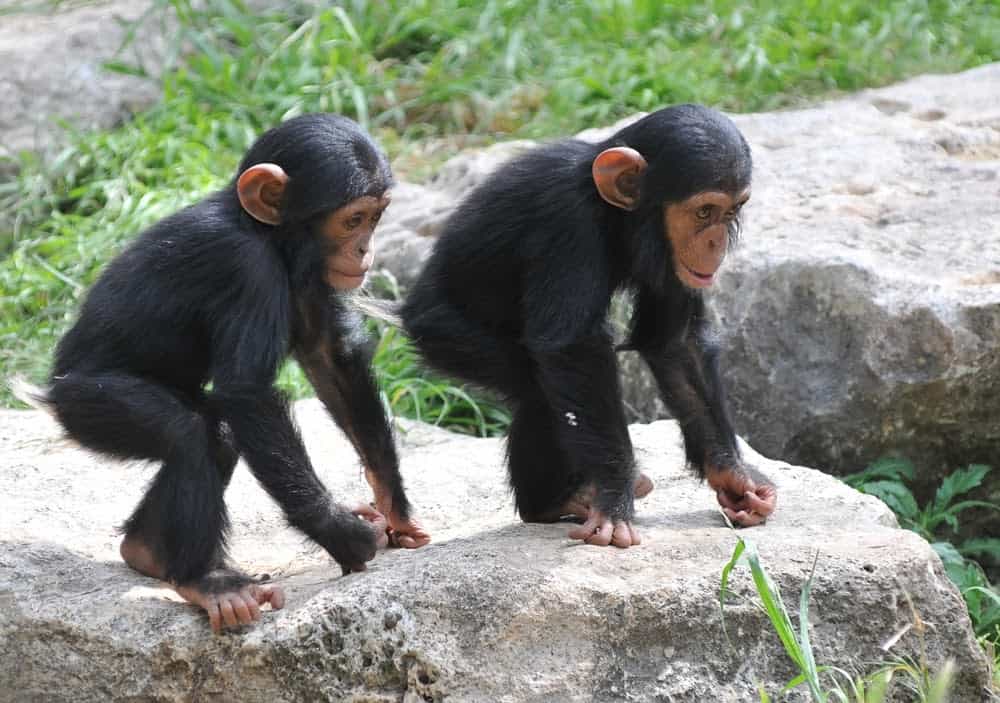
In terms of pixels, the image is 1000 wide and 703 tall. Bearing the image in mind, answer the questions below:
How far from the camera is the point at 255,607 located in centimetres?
478

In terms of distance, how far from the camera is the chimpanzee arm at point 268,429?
4938 millimetres

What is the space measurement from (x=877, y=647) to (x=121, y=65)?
8.61 m

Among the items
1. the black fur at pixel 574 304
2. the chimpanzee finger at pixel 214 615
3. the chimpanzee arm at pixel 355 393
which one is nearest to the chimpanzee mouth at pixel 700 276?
the black fur at pixel 574 304

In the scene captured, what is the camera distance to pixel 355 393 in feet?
18.8

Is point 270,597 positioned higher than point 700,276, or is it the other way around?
point 700,276

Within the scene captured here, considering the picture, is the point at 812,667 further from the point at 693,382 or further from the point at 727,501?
the point at 693,382

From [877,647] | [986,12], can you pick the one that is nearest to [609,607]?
[877,647]

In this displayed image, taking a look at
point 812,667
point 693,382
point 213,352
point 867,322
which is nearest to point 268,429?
point 213,352

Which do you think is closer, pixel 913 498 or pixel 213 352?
pixel 213 352

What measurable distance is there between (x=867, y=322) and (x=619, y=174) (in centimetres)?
224

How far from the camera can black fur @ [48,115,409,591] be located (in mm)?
4941

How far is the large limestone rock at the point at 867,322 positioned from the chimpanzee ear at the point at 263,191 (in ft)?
9.86

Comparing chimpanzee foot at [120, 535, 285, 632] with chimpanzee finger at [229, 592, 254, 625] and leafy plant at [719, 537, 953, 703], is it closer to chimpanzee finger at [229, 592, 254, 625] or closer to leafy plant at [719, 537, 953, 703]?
chimpanzee finger at [229, 592, 254, 625]

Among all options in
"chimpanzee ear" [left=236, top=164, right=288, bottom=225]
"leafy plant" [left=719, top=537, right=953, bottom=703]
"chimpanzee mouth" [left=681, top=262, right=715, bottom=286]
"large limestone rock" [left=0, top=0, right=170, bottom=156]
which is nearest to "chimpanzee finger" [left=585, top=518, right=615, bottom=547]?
"leafy plant" [left=719, top=537, right=953, bottom=703]
